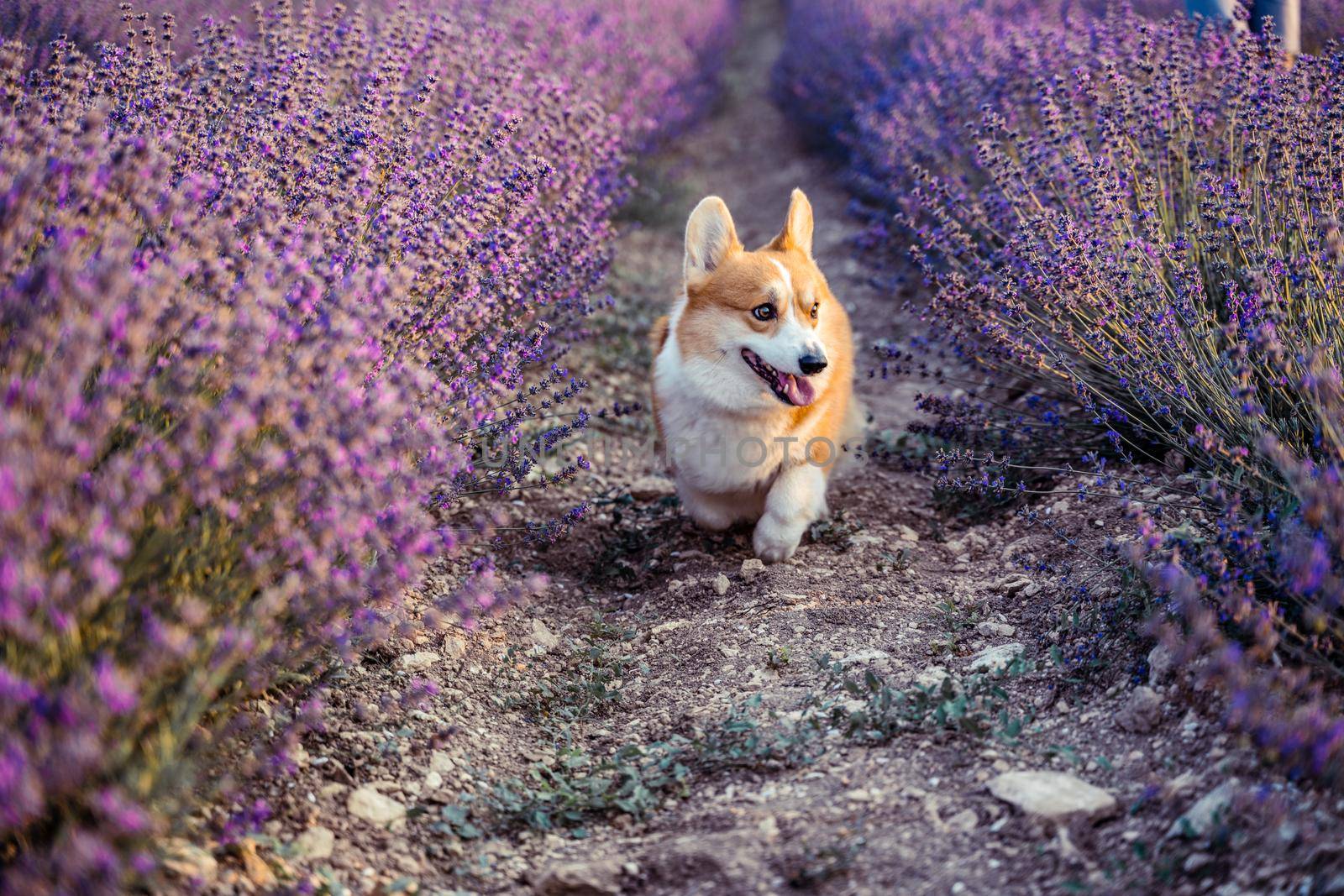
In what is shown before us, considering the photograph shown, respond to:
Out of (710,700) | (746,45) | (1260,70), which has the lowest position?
(746,45)

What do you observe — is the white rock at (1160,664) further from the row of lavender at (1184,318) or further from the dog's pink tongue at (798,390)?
the dog's pink tongue at (798,390)

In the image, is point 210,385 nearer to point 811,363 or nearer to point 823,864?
point 823,864

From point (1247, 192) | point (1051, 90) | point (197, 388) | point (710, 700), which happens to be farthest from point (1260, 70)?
point (197, 388)

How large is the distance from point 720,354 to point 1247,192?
1.52m

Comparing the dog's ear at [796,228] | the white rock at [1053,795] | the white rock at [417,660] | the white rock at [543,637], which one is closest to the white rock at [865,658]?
the white rock at [1053,795]

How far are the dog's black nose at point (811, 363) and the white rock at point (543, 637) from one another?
3.46ft

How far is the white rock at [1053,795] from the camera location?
1.94 meters

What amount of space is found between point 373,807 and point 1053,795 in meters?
1.34

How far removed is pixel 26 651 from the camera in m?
1.46

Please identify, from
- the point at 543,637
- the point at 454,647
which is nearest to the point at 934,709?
the point at 543,637

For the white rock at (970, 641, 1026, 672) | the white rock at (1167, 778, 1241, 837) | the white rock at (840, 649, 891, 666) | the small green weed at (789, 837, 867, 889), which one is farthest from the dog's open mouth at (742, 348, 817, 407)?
the white rock at (1167, 778, 1241, 837)

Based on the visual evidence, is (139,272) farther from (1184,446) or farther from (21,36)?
(1184,446)

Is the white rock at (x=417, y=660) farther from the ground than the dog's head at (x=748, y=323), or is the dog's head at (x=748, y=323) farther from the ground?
the dog's head at (x=748, y=323)

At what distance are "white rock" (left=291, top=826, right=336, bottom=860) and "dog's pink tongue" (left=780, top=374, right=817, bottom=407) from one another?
5.84 ft
